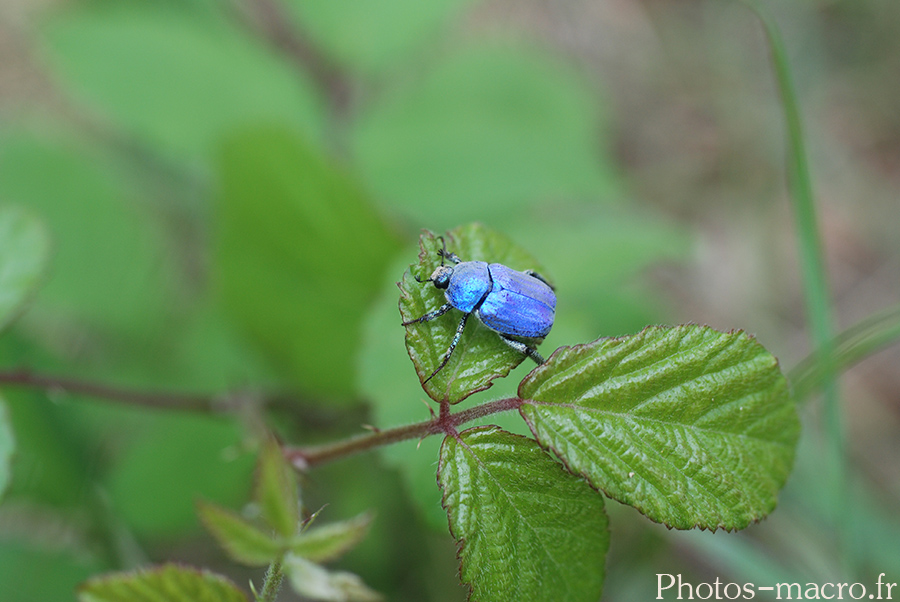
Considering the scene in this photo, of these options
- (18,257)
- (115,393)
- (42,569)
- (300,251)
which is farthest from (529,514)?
(42,569)

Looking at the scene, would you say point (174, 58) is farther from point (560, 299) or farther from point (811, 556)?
point (811, 556)

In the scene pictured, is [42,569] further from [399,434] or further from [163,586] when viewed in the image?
[399,434]

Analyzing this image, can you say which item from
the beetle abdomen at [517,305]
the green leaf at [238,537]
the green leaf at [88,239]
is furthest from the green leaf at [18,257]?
the green leaf at [88,239]

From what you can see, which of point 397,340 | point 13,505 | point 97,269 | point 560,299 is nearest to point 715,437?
point 397,340

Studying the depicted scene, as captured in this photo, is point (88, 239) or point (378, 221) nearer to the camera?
point (378, 221)

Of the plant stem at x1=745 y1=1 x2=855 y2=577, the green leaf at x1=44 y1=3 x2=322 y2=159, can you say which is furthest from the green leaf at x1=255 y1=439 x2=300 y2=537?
the green leaf at x1=44 y1=3 x2=322 y2=159

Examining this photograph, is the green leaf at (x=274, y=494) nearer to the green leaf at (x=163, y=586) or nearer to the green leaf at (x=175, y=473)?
the green leaf at (x=163, y=586)
